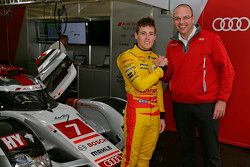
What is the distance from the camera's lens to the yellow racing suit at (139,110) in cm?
218

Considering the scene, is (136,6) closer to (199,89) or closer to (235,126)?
(235,126)

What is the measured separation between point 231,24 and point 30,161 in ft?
9.95

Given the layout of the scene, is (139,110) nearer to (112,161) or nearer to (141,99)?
(141,99)

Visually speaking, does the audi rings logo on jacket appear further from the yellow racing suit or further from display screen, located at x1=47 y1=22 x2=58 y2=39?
display screen, located at x1=47 y1=22 x2=58 y2=39

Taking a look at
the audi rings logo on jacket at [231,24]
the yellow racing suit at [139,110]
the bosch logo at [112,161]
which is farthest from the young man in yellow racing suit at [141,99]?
the audi rings logo on jacket at [231,24]

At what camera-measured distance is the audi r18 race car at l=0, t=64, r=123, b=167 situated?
2.05m

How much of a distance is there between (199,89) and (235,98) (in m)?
1.83

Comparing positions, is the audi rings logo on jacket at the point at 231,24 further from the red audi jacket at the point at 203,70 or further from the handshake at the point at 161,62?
the handshake at the point at 161,62

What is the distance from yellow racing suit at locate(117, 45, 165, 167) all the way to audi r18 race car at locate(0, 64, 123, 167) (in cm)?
36

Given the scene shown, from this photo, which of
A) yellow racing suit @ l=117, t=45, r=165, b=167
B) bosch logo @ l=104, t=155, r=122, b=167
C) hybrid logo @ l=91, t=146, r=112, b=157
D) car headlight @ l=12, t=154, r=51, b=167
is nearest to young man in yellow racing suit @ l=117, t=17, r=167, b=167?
yellow racing suit @ l=117, t=45, r=165, b=167

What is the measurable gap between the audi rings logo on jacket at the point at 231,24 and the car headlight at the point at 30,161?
2.91 meters

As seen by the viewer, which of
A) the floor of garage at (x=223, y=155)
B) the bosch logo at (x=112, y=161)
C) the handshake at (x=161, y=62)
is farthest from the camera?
the floor of garage at (x=223, y=155)

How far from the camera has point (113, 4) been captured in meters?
5.46

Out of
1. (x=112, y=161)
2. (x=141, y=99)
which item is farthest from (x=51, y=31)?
(x=141, y=99)
